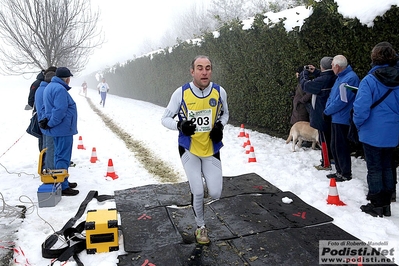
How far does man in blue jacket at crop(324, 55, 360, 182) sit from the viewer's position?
18.8 ft

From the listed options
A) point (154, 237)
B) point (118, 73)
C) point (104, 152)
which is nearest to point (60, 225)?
point (154, 237)

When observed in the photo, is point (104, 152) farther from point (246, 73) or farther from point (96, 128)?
point (246, 73)

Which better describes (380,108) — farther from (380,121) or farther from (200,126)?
(200,126)

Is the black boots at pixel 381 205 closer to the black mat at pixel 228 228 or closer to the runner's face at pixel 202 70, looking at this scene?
the black mat at pixel 228 228

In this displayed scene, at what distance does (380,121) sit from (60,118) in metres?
5.22

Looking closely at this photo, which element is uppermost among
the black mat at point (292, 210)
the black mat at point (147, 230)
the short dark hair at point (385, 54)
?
the short dark hair at point (385, 54)

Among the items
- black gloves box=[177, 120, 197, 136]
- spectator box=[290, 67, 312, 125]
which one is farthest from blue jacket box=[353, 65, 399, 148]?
spectator box=[290, 67, 312, 125]

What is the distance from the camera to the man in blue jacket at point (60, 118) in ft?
19.3

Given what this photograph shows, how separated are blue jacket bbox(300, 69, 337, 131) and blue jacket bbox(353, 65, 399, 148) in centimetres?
184

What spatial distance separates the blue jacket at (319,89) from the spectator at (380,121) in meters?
1.78

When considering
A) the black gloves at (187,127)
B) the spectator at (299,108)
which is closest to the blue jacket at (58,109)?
the black gloves at (187,127)

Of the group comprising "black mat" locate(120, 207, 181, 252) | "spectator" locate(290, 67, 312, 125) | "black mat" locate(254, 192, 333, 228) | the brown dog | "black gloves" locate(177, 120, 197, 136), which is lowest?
"black mat" locate(254, 192, 333, 228)

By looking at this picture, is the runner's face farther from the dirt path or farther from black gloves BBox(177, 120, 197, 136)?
the dirt path

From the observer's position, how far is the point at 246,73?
11906 millimetres
